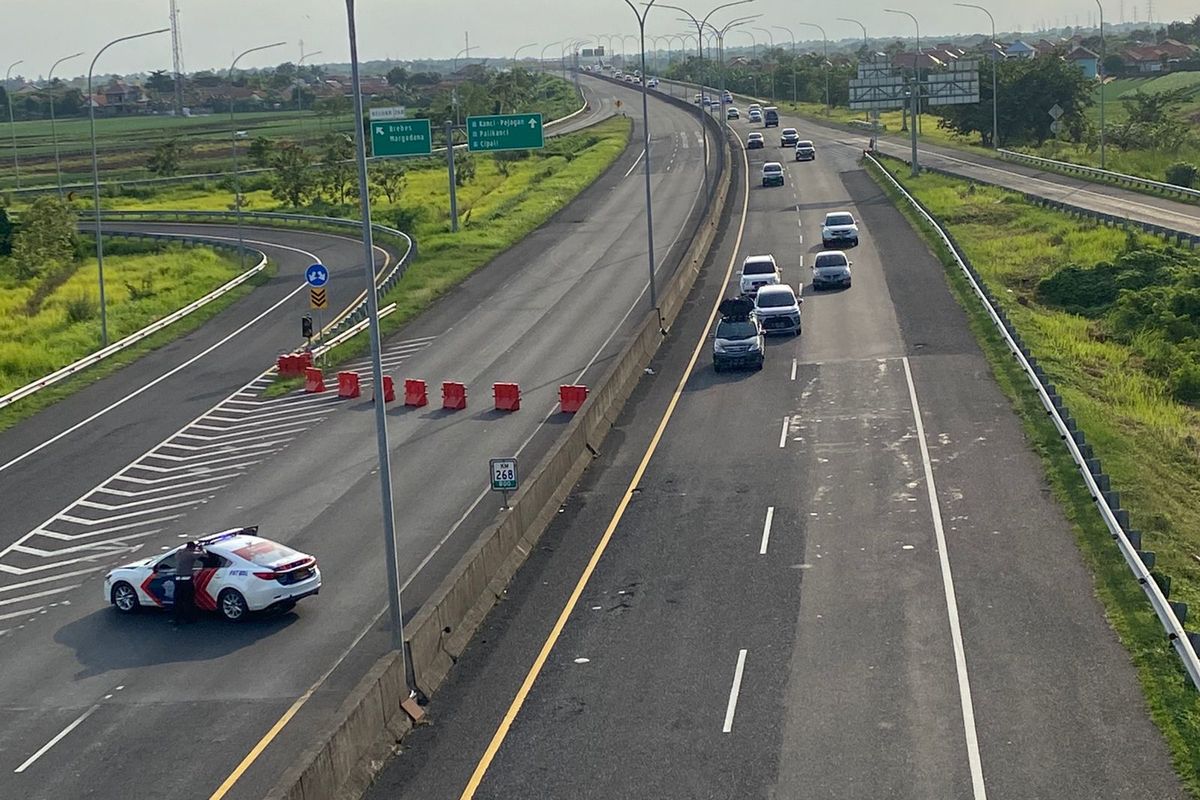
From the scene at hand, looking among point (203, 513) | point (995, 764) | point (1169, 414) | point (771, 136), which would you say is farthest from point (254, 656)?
point (771, 136)

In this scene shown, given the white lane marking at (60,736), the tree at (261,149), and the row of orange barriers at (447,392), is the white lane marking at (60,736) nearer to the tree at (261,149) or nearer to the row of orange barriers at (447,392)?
the row of orange barriers at (447,392)

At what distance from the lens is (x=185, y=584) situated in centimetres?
2362

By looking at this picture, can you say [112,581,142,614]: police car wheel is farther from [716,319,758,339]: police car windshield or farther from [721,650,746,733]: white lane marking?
[716,319,758,339]: police car windshield

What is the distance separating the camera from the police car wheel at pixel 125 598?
79.2ft

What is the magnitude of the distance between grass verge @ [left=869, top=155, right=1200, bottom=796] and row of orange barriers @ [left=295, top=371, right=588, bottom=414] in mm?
10843

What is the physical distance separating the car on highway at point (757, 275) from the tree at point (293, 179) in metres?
46.6

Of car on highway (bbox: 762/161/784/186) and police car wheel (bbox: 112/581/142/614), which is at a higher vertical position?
car on highway (bbox: 762/161/784/186)

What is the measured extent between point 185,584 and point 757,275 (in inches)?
1291

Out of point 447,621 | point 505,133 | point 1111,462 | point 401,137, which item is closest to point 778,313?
point 1111,462

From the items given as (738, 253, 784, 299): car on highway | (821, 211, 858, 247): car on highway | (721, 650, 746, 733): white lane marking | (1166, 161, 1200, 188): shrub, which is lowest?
(721, 650, 746, 733): white lane marking

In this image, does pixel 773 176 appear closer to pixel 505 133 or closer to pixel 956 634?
pixel 505 133

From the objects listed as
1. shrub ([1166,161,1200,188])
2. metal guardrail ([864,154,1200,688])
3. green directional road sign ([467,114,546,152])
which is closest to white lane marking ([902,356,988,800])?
metal guardrail ([864,154,1200,688])

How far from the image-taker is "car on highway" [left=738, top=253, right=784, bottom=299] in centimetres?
5209

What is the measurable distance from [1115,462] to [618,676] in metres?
14.9
